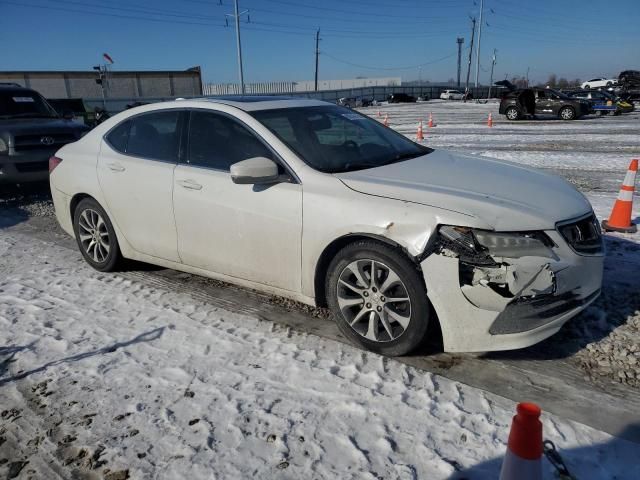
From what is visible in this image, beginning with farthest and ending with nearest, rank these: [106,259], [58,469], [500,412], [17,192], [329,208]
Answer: [17,192]
[106,259]
[329,208]
[500,412]
[58,469]

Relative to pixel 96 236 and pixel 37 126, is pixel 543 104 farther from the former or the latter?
pixel 96 236

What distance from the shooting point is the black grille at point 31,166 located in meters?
7.92

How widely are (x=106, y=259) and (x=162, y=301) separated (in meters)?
1.03

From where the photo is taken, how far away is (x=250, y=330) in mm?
3678

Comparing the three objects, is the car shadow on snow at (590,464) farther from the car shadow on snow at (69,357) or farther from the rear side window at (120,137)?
the rear side window at (120,137)

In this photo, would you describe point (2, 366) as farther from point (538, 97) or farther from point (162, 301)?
point (538, 97)

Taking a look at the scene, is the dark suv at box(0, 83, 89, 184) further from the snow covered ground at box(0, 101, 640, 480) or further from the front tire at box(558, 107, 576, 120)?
the front tire at box(558, 107, 576, 120)

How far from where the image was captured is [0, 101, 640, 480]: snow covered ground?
2.37 m

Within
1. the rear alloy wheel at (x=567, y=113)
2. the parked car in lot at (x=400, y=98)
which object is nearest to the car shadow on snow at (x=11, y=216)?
the rear alloy wheel at (x=567, y=113)

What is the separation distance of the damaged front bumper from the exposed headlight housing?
1.5 inches

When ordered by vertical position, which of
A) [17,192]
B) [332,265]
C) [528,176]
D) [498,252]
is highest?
[528,176]

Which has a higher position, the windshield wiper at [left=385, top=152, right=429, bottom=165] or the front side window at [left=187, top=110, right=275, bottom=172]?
the front side window at [left=187, top=110, right=275, bottom=172]

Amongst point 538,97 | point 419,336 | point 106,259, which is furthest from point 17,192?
point 538,97

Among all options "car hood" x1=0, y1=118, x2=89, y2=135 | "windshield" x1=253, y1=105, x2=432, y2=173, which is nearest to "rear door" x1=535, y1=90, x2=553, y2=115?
"car hood" x1=0, y1=118, x2=89, y2=135
